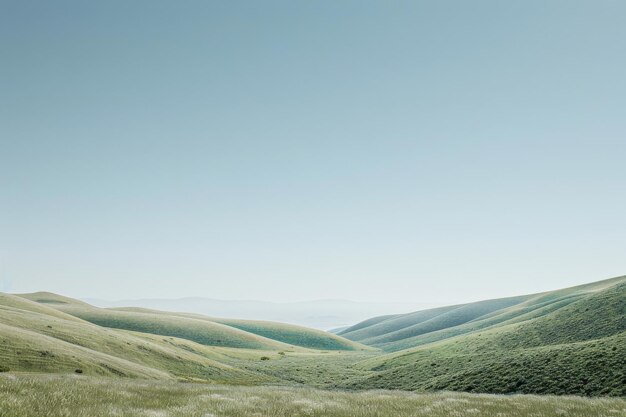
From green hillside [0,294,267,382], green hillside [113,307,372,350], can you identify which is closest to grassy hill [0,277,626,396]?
green hillside [0,294,267,382]

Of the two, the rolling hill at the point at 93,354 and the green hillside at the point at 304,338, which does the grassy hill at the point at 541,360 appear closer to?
the rolling hill at the point at 93,354

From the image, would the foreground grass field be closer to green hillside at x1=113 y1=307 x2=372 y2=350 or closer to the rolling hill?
the rolling hill

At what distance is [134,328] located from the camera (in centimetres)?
12975

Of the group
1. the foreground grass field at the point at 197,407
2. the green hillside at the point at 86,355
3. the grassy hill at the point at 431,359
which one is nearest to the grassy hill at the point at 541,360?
the grassy hill at the point at 431,359

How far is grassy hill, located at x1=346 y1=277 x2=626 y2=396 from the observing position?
35000 mm

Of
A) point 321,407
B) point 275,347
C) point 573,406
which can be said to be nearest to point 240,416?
point 321,407

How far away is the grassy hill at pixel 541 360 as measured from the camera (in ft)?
115

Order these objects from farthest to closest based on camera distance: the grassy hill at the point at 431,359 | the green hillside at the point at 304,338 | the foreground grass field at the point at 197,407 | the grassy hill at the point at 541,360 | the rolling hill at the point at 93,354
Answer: the green hillside at the point at 304,338 → the rolling hill at the point at 93,354 → the grassy hill at the point at 431,359 → the grassy hill at the point at 541,360 → the foreground grass field at the point at 197,407

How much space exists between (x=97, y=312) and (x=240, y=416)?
161m

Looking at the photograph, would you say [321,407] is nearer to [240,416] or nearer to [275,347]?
[240,416]

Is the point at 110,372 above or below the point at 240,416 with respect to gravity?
below

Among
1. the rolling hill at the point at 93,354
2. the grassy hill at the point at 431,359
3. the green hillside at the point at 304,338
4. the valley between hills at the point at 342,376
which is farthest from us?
the green hillside at the point at 304,338

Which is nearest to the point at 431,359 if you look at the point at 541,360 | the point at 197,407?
the point at 541,360

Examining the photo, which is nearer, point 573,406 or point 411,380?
point 573,406
